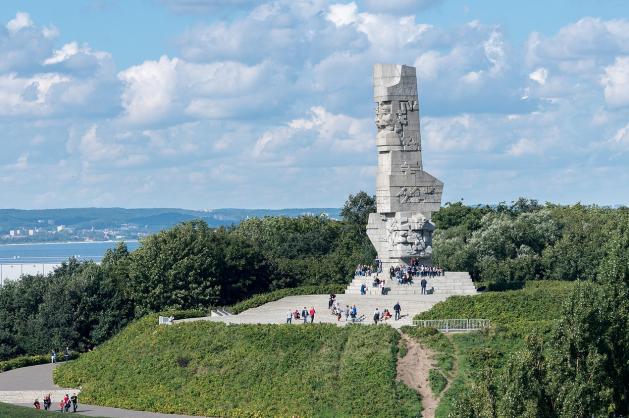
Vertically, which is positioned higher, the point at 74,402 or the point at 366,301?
the point at 366,301

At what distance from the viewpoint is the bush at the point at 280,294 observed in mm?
58375

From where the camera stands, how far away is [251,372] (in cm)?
4816

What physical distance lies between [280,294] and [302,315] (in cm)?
691

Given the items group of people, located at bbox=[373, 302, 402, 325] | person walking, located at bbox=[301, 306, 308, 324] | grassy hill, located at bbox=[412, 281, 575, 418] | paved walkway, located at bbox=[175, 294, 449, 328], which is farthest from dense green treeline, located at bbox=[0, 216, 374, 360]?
grassy hill, located at bbox=[412, 281, 575, 418]

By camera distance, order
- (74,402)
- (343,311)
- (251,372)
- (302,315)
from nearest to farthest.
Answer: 1. (74,402)
2. (251,372)
3. (302,315)
4. (343,311)

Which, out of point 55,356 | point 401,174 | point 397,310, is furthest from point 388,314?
point 55,356

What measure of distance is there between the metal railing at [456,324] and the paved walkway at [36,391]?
9.36 metres

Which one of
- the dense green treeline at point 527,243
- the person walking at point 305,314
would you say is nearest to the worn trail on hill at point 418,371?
the person walking at point 305,314

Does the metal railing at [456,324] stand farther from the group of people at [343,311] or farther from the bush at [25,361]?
the bush at [25,361]

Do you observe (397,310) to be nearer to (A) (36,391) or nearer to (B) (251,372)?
(B) (251,372)

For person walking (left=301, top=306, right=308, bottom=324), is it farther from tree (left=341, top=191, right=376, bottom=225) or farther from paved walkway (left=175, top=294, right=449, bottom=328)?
tree (left=341, top=191, right=376, bottom=225)

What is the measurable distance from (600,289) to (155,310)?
29.7 m

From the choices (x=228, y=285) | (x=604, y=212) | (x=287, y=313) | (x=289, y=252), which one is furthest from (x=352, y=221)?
(x=287, y=313)

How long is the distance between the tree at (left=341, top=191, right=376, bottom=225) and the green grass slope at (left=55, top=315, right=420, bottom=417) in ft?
122
